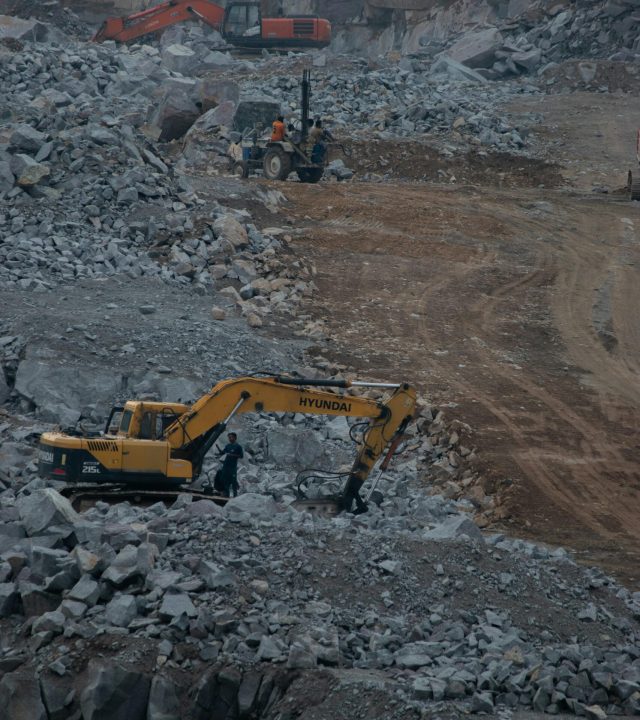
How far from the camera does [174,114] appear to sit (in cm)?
3197

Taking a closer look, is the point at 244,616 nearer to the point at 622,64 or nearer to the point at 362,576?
the point at 362,576

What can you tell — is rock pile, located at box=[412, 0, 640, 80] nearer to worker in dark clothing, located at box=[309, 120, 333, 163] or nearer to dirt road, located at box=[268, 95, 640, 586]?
dirt road, located at box=[268, 95, 640, 586]

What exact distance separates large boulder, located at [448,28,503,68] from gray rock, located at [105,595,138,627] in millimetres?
33844

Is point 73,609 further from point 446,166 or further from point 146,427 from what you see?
point 446,166

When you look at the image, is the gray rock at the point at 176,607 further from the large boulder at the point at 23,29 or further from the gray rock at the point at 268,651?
the large boulder at the point at 23,29

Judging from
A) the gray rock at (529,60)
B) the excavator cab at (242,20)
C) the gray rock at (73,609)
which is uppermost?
the excavator cab at (242,20)

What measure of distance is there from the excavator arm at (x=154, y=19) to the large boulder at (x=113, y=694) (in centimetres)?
3929

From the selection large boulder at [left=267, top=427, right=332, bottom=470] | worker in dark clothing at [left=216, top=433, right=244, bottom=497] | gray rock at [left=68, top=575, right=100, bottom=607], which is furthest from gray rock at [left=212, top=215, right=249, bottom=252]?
gray rock at [left=68, top=575, right=100, bottom=607]

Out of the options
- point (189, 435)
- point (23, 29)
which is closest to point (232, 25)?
point (23, 29)

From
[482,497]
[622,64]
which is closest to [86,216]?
[482,497]

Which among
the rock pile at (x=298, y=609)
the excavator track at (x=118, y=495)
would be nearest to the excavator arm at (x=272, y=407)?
the excavator track at (x=118, y=495)

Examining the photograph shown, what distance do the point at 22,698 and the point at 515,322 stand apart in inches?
512

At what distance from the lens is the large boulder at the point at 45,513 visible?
408 inches

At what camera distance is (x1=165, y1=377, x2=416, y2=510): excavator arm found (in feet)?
39.3
